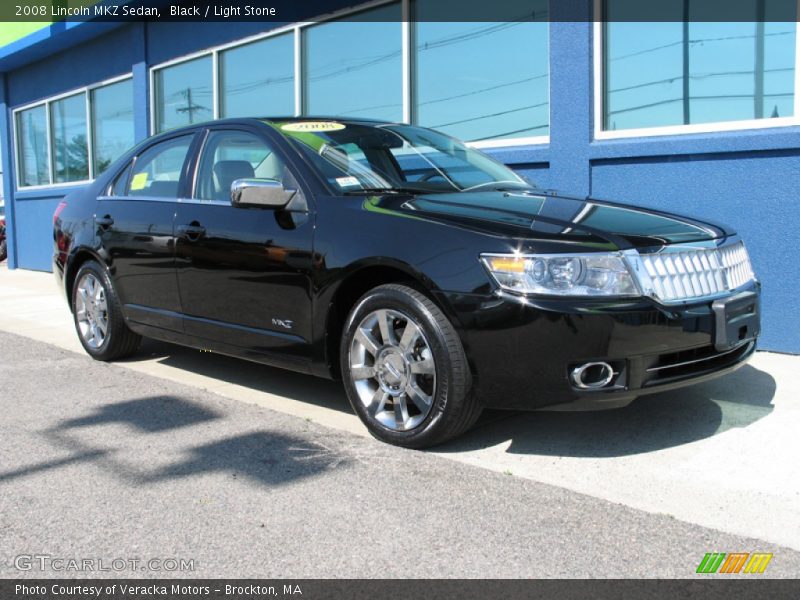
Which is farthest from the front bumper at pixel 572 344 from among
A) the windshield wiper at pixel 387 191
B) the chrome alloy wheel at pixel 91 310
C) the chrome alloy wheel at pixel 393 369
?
the chrome alloy wheel at pixel 91 310

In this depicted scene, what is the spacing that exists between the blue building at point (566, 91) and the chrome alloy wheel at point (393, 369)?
10.8 feet

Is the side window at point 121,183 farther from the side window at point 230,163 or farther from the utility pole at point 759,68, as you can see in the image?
the utility pole at point 759,68

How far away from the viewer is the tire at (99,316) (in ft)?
19.3

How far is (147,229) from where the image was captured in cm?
534

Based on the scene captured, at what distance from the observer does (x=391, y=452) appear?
3939 millimetres

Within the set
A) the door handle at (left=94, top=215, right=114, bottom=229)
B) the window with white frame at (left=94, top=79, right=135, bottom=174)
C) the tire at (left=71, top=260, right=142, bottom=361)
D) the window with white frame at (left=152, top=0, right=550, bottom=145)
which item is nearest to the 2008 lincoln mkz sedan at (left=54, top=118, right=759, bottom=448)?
the door handle at (left=94, top=215, right=114, bottom=229)

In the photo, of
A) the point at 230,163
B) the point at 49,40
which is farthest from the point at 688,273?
the point at 49,40

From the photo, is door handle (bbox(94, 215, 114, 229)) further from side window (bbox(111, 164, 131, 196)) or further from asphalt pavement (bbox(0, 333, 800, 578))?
asphalt pavement (bbox(0, 333, 800, 578))

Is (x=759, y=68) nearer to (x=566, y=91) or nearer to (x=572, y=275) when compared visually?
(x=566, y=91)

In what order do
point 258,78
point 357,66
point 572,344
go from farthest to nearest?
1. point 258,78
2. point 357,66
3. point 572,344

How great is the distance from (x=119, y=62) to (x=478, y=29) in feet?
24.0

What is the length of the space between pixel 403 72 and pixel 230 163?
13.0 ft

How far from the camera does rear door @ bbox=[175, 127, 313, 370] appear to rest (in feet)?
14.3

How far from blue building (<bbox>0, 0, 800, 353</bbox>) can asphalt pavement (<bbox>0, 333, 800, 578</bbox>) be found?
7.69ft
